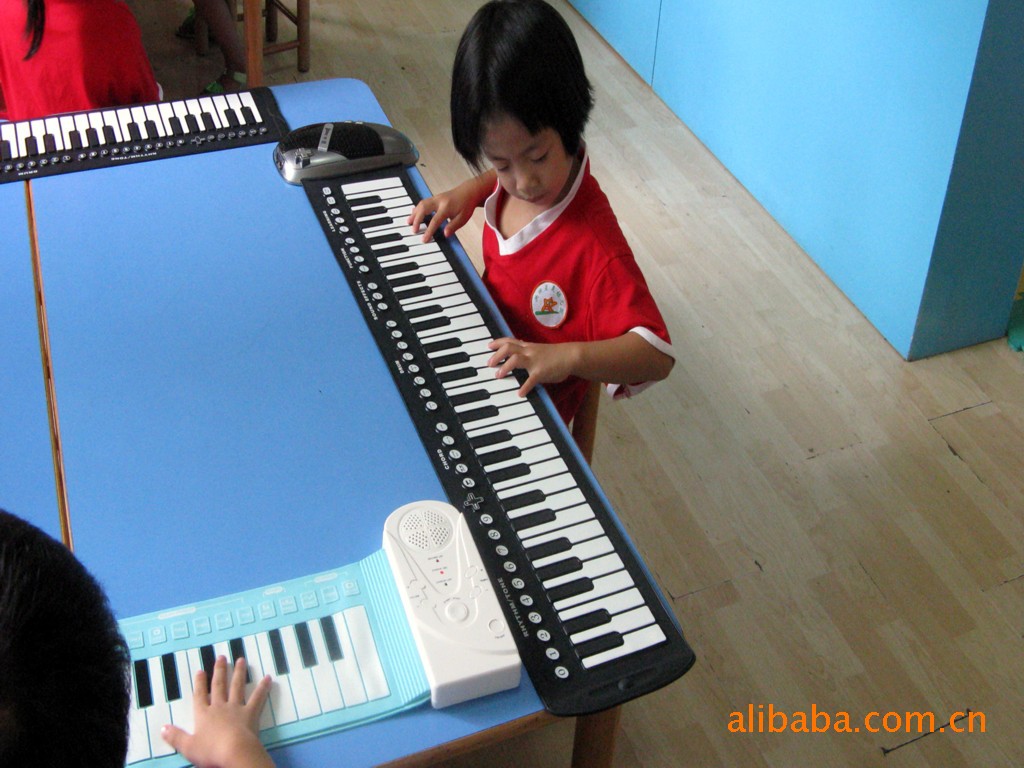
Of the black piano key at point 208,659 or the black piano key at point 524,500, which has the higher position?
the black piano key at point 524,500

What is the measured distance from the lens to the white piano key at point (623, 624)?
107cm

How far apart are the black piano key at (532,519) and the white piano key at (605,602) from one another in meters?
0.10

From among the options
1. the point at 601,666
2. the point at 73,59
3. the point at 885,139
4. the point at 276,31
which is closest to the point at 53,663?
the point at 601,666

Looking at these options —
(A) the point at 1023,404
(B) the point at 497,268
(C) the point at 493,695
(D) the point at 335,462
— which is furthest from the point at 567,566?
(A) the point at 1023,404

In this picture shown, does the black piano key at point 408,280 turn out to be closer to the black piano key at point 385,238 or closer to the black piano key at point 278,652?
the black piano key at point 385,238

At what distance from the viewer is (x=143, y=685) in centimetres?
102

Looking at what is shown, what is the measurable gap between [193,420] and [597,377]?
1.77ft

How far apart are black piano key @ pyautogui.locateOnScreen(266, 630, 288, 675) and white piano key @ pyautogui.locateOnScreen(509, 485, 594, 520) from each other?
0.29 meters

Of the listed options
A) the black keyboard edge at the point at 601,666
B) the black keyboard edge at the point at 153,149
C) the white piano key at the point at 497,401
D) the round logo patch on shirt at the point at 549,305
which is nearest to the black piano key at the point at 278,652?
the black keyboard edge at the point at 601,666

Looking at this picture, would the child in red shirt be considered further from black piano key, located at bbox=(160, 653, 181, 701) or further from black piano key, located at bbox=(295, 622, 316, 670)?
black piano key, located at bbox=(160, 653, 181, 701)

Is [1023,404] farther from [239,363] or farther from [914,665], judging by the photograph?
[239,363]

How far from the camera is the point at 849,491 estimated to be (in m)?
2.24

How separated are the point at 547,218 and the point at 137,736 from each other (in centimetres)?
90

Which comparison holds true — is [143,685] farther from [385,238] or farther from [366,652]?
[385,238]
